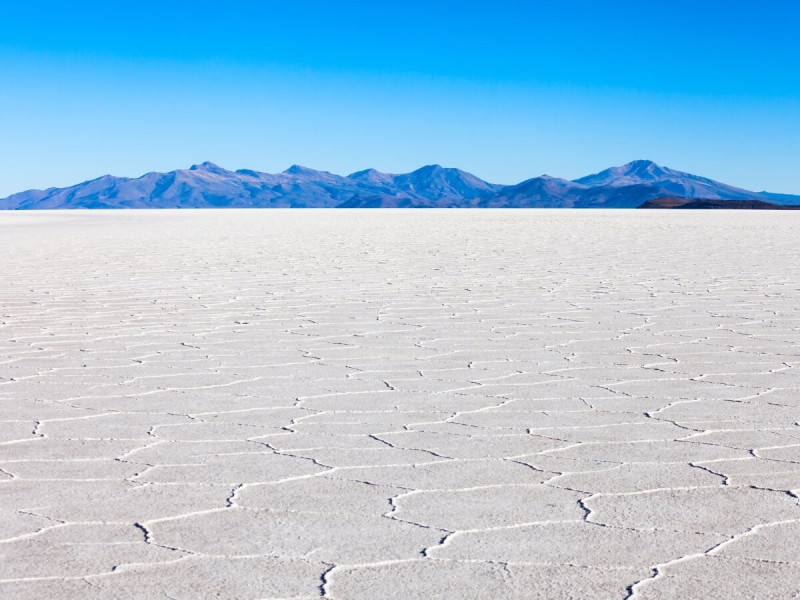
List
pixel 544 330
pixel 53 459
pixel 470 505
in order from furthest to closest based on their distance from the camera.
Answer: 1. pixel 544 330
2. pixel 53 459
3. pixel 470 505

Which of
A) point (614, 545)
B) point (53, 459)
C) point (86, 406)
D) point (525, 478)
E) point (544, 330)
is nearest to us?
point (614, 545)

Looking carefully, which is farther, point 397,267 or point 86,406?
point 397,267

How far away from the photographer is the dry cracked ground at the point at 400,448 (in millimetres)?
2154

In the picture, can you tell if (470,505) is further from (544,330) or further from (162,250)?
(162,250)

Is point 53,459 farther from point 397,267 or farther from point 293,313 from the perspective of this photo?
point 397,267

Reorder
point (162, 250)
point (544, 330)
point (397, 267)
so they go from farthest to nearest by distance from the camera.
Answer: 1. point (162, 250)
2. point (397, 267)
3. point (544, 330)

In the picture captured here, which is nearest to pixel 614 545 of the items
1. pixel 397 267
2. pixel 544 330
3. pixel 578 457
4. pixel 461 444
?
pixel 578 457

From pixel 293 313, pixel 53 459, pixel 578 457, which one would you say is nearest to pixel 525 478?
pixel 578 457

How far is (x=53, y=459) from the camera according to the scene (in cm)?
303

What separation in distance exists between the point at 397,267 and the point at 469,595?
8432 millimetres

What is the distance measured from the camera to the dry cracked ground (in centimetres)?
215

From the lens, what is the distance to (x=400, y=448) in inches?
125

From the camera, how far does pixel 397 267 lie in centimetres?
1041

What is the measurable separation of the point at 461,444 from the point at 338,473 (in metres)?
0.47
